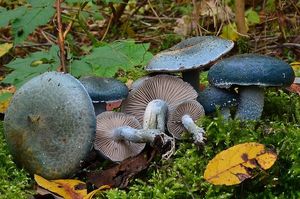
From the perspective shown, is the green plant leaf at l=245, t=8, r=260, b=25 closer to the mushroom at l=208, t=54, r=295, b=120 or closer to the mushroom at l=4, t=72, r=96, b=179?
the mushroom at l=208, t=54, r=295, b=120

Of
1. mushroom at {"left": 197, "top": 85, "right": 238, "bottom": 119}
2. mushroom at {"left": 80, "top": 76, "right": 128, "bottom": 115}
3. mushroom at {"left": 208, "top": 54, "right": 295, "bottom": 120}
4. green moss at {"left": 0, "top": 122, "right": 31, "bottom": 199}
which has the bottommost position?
green moss at {"left": 0, "top": 122, "right": 31, "bottom": 199}

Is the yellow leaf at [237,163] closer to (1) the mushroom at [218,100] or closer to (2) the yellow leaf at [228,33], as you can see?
(1) the mushroom at [218,100]

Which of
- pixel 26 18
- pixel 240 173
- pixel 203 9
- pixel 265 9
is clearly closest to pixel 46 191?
pixel 240 173

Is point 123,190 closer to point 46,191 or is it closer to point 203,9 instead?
A: point 46,191

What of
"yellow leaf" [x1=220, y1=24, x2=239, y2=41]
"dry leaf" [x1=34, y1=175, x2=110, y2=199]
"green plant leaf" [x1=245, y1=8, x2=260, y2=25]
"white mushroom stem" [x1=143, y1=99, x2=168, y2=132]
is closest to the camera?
"dry leaf" [x1=34, y1=175, x2=110, y2=199]

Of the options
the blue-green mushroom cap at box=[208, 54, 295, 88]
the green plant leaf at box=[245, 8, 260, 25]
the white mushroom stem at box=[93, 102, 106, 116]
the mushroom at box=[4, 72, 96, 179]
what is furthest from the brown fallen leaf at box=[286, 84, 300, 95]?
the green plant leaf at box=[245, 8, 260, 25]

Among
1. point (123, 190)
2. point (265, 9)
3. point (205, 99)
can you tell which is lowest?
point (265, 9)
